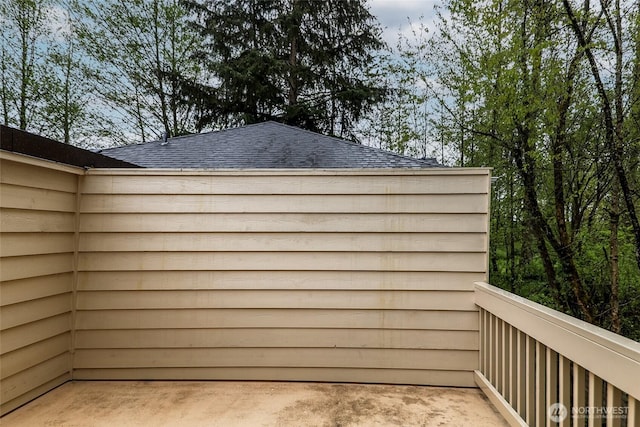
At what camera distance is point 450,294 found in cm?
239

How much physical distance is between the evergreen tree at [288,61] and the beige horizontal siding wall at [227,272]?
20.8ft

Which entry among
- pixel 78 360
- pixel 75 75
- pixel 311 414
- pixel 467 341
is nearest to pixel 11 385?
pixel 78 360

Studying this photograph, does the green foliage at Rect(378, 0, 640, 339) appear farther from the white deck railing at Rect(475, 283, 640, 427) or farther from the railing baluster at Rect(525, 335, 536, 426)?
the railing baluster at Rect(525, 335, 536, 426)

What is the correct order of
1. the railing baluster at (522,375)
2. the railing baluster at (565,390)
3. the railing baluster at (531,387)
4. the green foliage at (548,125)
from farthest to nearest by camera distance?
the green foliage at (548,125), the railing baluster at (522,375), the railing baluster at (531,387), the railing baluster at (565,390)

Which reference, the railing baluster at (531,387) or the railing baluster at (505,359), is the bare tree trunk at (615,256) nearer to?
the railing baluster at (505,359)

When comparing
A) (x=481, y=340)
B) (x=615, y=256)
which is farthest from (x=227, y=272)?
(x=615, y=256)

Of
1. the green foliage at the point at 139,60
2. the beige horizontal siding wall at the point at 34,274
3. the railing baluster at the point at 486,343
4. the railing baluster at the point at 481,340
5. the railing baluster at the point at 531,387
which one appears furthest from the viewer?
the green foliage at the point at 139,60

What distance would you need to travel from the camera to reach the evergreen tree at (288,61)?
8.20m

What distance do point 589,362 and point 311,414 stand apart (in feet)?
4.89

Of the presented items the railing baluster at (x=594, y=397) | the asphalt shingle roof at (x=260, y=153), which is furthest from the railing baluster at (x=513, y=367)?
the asphalt shingle roof at (x=260, y=153)

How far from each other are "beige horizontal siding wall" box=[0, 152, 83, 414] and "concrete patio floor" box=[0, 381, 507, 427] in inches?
7.3

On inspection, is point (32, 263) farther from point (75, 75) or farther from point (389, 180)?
point (75, 75)

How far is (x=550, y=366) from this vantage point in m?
1.51

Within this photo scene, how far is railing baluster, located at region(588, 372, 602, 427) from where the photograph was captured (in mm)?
1197
